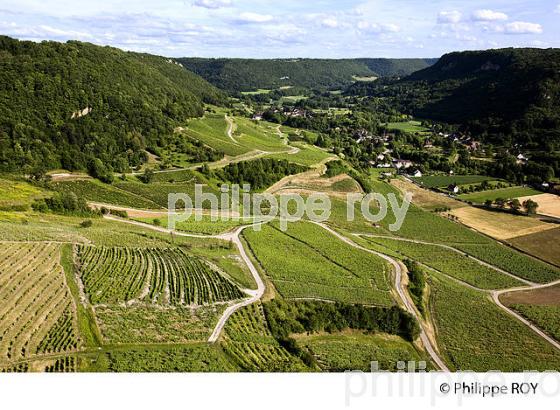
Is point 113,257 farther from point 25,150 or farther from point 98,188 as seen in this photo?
point 25,150

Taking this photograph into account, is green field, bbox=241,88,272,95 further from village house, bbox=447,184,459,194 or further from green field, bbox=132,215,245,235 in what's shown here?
green field, bbox=132,215,245,235

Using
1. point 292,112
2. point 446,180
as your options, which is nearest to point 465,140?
point 446,180

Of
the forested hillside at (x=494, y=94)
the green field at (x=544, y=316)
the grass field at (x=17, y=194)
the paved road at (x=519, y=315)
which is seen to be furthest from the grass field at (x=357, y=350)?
the forested hillside at (x=494, y=94)

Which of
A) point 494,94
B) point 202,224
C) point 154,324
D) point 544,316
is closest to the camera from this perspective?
point 154,324

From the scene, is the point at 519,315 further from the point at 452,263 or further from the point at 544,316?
the point at 452,263

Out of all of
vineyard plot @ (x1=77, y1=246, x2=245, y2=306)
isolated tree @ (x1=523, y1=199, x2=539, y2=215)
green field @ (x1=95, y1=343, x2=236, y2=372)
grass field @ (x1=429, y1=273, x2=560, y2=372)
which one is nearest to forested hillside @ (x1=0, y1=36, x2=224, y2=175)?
vineyard plot @ (x1=77, y1=246, x2=245, y2=306)

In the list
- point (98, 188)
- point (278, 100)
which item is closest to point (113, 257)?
point (98, 188)
